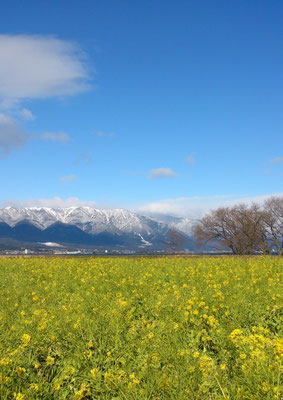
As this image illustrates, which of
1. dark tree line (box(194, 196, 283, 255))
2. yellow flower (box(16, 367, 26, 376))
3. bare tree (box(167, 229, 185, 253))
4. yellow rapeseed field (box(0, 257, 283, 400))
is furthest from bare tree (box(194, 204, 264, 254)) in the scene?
yellow flower (box(16, 367, 26, 376))

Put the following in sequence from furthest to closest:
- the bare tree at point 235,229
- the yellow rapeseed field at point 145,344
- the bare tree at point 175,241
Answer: the bare tree at point 175,241 → the bare tree at point 235,229 → the yellow rapeseed field at point 145,344

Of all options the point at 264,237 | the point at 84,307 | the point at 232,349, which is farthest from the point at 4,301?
the point at 264,237

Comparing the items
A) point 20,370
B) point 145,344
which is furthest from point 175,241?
point 20,370

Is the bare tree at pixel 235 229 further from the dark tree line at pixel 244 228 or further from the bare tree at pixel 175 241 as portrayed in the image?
the bare tree at pixel 175 241

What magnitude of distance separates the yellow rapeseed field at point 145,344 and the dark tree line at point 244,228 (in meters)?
64.6

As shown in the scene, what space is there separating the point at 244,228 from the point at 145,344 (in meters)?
72.4

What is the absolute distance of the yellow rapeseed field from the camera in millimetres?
5113

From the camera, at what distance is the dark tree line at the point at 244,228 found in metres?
75.0

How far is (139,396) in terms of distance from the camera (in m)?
4.94

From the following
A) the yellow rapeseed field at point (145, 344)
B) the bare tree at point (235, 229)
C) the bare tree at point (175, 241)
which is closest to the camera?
the yellow rapeseed field at point (145, 344)

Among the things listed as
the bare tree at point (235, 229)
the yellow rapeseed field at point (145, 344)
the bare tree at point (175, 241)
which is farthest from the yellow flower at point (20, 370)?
the bare tree at point (175, 241)

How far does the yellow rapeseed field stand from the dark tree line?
64.6m

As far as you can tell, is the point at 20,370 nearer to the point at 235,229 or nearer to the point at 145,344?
the point at 145,344

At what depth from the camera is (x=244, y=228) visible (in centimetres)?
7575
